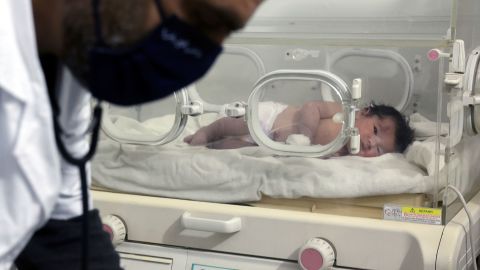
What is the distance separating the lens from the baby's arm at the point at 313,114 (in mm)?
1407

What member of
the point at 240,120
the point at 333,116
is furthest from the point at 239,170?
the point at 333,116

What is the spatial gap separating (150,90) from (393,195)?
76 cm

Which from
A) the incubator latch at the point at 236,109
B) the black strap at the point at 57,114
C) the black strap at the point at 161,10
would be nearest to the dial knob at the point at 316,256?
the incubator latch at the point at 236,109

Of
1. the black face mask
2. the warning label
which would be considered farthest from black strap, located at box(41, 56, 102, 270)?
the warning label

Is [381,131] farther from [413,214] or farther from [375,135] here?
[413,214]

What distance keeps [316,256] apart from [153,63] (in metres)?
0.72

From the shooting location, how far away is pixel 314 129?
1.44 meters

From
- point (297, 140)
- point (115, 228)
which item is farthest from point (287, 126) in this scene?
point (115, 228)

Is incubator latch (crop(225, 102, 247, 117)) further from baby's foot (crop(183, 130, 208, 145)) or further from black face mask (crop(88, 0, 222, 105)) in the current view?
black face mask (crop(88, 0, 222, 105))

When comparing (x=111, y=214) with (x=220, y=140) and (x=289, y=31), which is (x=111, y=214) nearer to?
(x=220, y=140)

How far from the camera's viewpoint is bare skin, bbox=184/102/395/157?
141 centimetres

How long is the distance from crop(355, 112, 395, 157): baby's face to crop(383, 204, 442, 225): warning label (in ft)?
0.44

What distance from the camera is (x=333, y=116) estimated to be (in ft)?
4.59

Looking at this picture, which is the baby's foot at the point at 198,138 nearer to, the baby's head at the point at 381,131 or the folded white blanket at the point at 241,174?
the folded white blanket at the point at 241,174
